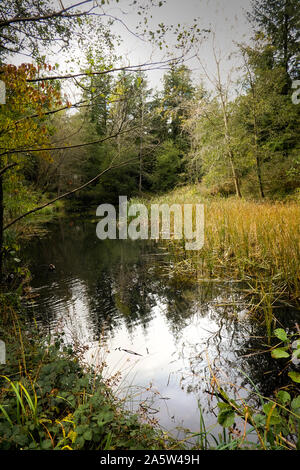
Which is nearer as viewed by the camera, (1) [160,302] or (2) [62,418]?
(2) [62,418]

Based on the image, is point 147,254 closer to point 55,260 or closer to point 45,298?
point 55,260

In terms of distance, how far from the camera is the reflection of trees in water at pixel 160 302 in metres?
2.24

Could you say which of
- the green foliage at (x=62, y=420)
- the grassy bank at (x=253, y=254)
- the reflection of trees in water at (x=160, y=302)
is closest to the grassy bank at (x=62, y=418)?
the green foliage at (x=62, y=420)

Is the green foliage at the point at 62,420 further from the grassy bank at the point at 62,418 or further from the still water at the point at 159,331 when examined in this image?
the still water at the point at 159,331

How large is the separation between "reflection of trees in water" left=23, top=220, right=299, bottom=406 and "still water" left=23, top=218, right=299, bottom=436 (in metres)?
0.01

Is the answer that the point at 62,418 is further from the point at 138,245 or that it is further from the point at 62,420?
the point at 138,245

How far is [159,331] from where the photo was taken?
3.09m

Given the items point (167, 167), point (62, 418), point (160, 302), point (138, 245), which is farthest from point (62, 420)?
point (167, 167)

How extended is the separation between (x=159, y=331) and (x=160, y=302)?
86 centimetres

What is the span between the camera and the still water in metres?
1.96

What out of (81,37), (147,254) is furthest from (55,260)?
(81,37)

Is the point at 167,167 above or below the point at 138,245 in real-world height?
above

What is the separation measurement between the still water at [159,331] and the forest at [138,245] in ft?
0.15

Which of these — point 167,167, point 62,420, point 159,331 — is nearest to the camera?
point 62,420
